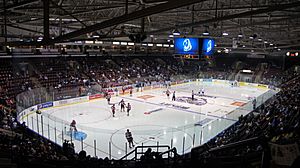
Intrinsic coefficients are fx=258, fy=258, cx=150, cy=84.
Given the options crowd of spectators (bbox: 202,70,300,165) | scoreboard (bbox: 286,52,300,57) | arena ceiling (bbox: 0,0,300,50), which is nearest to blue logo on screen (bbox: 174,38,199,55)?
arena ceiling (bbox: 0,0,300,50)

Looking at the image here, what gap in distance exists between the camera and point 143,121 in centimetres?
1709

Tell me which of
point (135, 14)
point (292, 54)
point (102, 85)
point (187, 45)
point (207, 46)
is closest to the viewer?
point (135, 14)

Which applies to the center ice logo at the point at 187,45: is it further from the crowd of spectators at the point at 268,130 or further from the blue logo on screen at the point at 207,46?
the crowd of spectators at the point at 268,130

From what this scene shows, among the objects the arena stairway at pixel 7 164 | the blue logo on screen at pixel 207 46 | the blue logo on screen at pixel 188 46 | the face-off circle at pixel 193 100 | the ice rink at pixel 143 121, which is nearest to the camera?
the arena stairway at pixel 7 164

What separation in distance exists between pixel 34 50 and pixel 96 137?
1796 centimetres

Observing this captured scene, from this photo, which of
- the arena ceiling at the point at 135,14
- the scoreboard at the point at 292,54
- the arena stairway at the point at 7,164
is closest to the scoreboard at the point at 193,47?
the arena ceiling at the point at 135,14

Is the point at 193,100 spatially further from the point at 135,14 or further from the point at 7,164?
the point at 7,164

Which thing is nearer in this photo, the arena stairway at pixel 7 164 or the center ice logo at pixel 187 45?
the arena stairway at pixel 7 164

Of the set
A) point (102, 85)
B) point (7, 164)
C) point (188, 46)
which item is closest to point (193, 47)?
point (188, 46)

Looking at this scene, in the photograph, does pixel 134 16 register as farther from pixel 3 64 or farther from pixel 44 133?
pixel 3 64

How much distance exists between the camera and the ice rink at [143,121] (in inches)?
489

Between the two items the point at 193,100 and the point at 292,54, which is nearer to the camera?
the point at 193,100

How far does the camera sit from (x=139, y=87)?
31562mm

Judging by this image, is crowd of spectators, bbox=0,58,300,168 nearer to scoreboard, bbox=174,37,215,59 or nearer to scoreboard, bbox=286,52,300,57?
scoreboard, bbox=286,52,300,57
